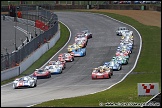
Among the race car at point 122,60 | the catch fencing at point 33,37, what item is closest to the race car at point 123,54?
the race car at point 122,60

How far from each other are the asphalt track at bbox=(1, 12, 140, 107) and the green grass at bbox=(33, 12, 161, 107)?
122 cm

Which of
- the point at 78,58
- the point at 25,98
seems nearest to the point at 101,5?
the point at 78,58

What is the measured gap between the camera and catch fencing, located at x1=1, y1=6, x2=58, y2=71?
60.2m

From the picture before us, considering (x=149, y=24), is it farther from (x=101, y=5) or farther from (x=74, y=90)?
(x=74, y=90)

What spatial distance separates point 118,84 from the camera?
52.5 m

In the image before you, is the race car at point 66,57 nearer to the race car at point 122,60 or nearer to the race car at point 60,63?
the race car at point 60,63

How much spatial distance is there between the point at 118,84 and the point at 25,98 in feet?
41.8

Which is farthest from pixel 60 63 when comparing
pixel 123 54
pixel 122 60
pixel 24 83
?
pixel 24 83

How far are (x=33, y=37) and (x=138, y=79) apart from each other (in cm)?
3381

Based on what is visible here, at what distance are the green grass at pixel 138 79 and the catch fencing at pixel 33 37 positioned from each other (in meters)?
11.9

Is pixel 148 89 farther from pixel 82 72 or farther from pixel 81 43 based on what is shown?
pixel 81 43

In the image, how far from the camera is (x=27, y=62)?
→ 215 feet

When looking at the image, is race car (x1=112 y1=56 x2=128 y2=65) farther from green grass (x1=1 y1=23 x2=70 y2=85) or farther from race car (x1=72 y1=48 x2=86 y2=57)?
green grass (x1=1 y1=23 x2=70 y2=85)

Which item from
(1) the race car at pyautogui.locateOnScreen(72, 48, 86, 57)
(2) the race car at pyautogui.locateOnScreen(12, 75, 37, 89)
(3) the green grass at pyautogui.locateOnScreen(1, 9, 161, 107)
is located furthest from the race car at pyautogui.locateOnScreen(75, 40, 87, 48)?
(2) the race car at pyautogui.locateOnScreen(12, 75, 37, 89)
